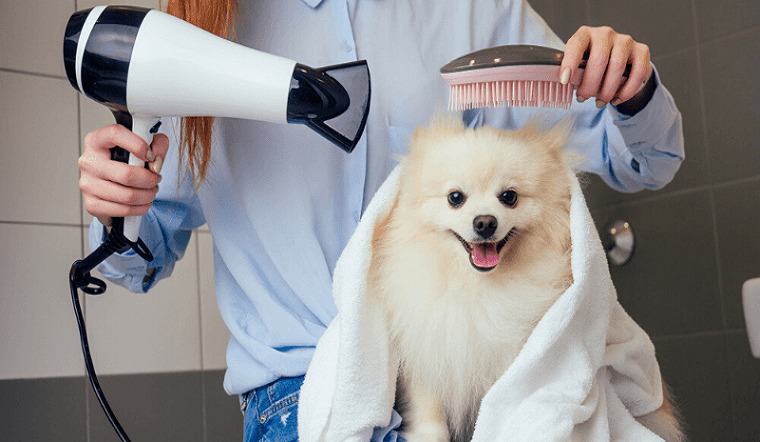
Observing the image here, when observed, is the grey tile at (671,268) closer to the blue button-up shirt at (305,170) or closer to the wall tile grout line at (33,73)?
the blue button-up shirt at (305,170)

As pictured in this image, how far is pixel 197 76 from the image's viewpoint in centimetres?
85

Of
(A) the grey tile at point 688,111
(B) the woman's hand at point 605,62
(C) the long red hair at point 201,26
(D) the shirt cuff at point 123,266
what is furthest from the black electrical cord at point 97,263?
(A) the grey tile at point 688,111

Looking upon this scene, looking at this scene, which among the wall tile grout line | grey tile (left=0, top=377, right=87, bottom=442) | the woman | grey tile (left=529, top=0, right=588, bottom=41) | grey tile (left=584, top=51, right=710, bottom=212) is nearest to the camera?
the woman

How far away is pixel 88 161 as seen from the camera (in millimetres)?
917

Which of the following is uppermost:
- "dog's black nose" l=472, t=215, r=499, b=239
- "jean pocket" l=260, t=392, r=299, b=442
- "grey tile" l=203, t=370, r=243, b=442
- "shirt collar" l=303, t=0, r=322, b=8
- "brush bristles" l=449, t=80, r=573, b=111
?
"shirt collar" l=303, t=0, r=322, b=8

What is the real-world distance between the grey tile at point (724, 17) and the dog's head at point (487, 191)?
99 cm

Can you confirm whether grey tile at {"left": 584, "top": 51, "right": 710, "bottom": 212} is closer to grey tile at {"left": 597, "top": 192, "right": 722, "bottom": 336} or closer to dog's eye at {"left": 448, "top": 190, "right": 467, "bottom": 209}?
grey tile at {"left": 597, "top": 192, "right": 722, "bottom": 336}

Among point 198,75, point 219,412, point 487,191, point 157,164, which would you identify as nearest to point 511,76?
point 487,191

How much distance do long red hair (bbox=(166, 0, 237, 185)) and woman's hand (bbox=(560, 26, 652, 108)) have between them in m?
0.46

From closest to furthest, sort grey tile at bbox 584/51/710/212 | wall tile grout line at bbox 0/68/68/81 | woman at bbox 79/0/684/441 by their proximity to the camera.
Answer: woman at bbox 79/0/684/441, wall tile grout line at bbox 0/68/68/81, grey tile at bbox 584/51/710/212

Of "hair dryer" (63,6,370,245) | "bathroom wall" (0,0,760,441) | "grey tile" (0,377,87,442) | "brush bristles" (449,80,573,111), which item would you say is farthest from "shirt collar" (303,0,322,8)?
"grey tile" (0,377,87,442)

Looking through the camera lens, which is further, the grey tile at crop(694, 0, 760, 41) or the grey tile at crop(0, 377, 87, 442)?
the grey tile at crop(694, 0, 760, 41)

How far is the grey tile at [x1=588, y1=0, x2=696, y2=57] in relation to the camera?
5.74 feet

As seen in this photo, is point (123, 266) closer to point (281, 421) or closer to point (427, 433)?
point (281, 421)
